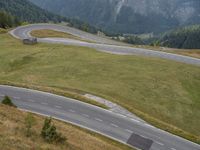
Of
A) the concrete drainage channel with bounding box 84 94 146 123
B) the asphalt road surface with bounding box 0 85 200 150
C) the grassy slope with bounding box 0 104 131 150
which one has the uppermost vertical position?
the grassy slope with bounding box 0 104 131 150

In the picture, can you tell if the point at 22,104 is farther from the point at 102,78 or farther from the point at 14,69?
the point at 14,69

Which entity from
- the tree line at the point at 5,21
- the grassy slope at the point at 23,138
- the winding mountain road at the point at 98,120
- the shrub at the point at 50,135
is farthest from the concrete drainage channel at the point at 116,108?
the tree line at the point at 5,21

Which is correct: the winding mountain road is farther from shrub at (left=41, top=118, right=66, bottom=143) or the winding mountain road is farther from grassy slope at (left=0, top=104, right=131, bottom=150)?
shrub at (left=41, top=118, right=66, bottom=143)

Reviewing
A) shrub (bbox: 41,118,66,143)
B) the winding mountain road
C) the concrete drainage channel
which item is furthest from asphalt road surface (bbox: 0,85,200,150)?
shrub (bbox: 41,118,66,143)

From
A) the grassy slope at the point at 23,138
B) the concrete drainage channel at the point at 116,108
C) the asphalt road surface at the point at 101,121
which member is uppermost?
the grassy slope at the point at 23,138

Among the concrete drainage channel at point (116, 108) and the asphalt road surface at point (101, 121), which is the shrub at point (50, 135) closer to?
the asphalt road surface at point (101, 121)

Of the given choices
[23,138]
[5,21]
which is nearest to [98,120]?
[23,138]

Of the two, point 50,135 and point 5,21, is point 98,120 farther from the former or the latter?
point 5,21

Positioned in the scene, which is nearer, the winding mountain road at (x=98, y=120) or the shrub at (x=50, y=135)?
the shrub at (x=50, y=135)
